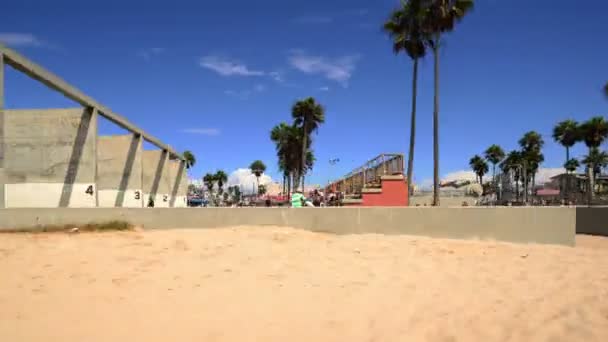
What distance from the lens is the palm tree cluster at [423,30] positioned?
1906 cm

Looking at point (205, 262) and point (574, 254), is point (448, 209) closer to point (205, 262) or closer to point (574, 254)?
point (574, 254)

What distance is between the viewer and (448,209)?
1000 centimetres

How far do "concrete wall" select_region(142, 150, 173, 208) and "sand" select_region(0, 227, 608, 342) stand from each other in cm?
2268

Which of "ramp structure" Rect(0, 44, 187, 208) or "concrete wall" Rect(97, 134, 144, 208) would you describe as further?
"concrete wall" Rect(97, 134, 144, 208)

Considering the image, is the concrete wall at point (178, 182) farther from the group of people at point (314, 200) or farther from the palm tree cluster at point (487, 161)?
the palm tree cluster at point (487, 161)

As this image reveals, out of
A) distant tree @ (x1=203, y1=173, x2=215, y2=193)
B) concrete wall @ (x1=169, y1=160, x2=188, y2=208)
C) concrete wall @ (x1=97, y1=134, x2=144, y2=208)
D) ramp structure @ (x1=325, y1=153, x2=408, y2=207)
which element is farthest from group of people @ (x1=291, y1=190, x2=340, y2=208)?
distant tree @ (x1=203, y1=173, x2=215, y2=193)

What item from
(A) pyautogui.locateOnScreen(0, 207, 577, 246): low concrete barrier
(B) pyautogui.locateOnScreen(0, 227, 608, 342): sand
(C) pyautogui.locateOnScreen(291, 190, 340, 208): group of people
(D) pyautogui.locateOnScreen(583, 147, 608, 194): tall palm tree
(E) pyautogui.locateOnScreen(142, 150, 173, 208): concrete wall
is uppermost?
(D) pyautogui.locateOnScreen(583, 147, 608, 194): tall palm tree

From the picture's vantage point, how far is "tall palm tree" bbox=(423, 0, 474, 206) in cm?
1880

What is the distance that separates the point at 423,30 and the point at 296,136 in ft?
103

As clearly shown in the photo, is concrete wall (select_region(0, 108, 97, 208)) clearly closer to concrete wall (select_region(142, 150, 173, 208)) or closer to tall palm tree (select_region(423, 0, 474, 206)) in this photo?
concrete wall (select_region(142, 150, 173, 208))

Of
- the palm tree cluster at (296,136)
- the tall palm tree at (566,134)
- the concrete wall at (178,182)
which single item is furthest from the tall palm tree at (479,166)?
the concrete wall at (178,182)

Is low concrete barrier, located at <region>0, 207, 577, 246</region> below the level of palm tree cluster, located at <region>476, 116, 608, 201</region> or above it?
below

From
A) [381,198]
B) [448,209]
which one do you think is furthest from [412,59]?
[448,209]

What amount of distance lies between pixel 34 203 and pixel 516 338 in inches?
754
